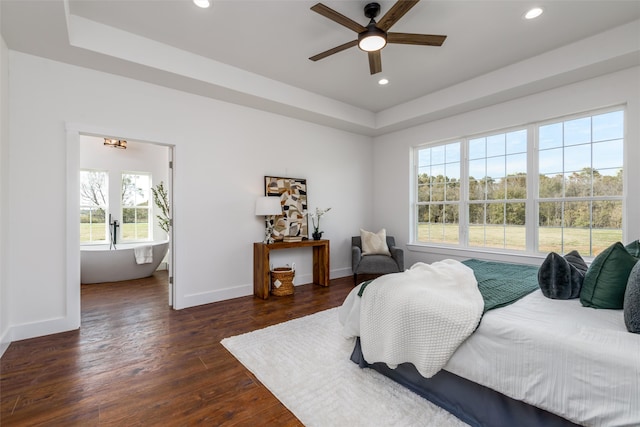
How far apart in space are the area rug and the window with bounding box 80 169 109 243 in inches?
A: 184

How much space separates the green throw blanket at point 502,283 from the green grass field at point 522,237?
3.89ft

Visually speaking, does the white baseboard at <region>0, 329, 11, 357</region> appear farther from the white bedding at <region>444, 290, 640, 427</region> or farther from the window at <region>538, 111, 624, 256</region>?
the window at <region>538, 111, 624, 256</region>

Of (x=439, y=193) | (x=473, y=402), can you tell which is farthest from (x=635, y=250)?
(x=439, y=193)

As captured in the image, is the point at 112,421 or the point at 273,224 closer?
the point at 112,421

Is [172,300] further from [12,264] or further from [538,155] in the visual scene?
[538,155]

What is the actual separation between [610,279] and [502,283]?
664 mm

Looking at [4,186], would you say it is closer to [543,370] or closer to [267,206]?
[267,206]

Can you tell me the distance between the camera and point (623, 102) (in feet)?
10.6

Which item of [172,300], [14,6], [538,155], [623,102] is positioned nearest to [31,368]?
[172,300]

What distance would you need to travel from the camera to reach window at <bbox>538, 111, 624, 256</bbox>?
11.1ft

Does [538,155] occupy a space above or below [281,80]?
below

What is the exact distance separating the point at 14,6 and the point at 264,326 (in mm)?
3296

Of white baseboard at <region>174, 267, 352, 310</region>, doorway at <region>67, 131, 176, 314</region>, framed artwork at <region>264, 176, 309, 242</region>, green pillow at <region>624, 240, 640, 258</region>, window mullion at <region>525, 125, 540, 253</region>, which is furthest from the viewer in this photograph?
doorway at <region>67, 131, 176, 314</region>

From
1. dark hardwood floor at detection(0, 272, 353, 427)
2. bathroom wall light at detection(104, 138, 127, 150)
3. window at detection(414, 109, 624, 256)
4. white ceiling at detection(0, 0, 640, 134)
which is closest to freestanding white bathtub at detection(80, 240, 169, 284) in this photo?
dark hardwood floor at detection(0, 272, 353, 427)
